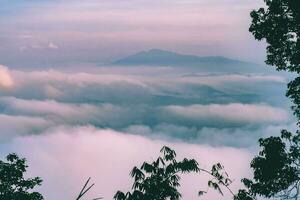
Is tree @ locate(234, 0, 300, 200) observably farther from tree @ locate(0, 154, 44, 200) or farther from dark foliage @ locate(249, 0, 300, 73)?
tree @ locate(0, 154, 44, 200)

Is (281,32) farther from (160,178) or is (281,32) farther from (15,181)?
(15,181)

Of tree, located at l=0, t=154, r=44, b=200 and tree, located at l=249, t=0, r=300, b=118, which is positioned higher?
tree, located at l=249, t=0, r=300, b=118

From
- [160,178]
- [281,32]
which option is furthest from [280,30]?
[160,178]

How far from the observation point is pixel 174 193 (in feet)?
46.4

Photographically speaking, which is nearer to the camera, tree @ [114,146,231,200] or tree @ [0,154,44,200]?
tree @ [114,146,231,200]

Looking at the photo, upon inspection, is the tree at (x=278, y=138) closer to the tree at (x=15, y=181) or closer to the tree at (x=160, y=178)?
the tree at (x=160, y=178)

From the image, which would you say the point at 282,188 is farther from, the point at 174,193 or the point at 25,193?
the point at 25,193

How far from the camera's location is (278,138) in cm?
1728

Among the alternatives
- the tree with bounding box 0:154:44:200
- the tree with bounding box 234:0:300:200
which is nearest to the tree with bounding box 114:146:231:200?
the tree with bounding box 234:0:300:200

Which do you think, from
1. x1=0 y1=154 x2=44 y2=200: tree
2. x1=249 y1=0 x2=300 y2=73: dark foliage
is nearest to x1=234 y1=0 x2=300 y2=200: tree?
x1=249 y1=0 x2=300 y2=73: dark foliage

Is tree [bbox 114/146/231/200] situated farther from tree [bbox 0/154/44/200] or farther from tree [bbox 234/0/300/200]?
tree [bbox 0/154/44/200]

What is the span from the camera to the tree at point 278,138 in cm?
1664

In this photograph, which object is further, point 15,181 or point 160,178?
point 15,181

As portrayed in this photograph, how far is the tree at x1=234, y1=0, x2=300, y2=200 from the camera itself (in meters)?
16.6
